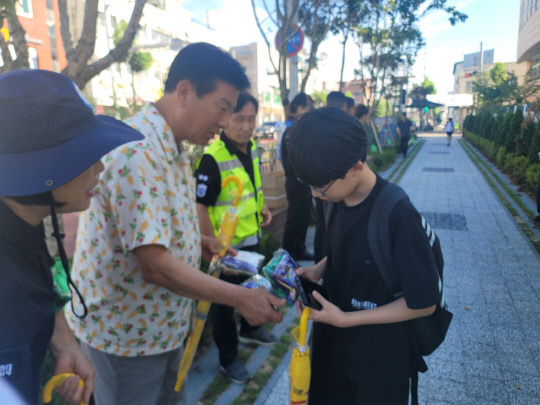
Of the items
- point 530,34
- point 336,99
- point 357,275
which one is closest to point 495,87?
point 530,34

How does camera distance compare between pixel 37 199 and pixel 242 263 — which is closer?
pixel 37 199

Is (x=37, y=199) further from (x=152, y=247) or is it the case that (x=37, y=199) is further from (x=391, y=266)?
(x=391, y=266)

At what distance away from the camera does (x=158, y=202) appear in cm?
149

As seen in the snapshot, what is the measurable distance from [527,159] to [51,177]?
1102 centimetres

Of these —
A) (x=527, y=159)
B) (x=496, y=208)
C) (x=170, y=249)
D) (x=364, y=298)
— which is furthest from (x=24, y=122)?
(x=527, y=159)

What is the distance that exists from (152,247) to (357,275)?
2.61 ft

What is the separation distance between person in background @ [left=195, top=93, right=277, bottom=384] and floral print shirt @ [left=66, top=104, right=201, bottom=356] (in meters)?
1.06

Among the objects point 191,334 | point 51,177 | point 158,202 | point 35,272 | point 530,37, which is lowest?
point 191,334

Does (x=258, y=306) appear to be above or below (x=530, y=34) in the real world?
below

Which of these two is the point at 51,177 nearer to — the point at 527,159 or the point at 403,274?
the point at 403,274

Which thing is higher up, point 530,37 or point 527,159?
point 530,37

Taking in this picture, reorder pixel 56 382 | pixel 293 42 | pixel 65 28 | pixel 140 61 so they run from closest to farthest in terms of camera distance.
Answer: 1. pixel 56 382
2. pixel 65 28
3. pixel 293 42
4. pixel 140 61

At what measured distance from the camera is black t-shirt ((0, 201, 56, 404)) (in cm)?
90

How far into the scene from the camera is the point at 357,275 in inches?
59.5
